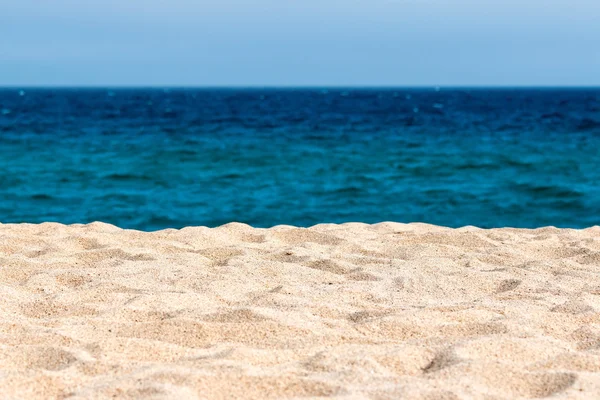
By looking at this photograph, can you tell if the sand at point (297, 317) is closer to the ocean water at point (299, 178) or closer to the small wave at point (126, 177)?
the ocean water at point (299, 178)

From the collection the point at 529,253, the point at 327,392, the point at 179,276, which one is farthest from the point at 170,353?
the point at 529,253

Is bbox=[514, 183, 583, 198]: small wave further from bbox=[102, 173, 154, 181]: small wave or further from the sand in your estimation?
bbox=[102, 173, 154, 181]: small wave

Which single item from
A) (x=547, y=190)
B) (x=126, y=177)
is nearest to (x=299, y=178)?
(x=126, y=177)

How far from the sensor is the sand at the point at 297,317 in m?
2.66

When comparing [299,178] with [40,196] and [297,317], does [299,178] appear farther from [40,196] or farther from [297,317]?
[297,317]

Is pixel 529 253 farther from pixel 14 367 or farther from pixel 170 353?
pixel 14 367

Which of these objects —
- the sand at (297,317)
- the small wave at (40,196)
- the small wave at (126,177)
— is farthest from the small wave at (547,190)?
the small wave at (40,196)

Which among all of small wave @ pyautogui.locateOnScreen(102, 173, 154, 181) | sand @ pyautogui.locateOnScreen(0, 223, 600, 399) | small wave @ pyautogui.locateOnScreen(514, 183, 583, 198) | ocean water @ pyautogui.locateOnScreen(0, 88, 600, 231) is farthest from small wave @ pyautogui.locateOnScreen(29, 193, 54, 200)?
small wave @ pyautogui.locateOnScreen(514, 183, 583, 198)

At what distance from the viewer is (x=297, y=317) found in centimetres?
346

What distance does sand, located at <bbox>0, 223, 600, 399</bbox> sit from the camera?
266cm

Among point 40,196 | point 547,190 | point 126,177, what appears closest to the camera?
point 40,196

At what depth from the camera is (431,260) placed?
4.93 meters

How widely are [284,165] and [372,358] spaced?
37.5 feet

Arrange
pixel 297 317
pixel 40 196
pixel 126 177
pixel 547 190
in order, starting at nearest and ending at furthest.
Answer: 1. pixel 297 317
2. pixel 40 196
3. pixel 547 190
4. pixel 126 177
